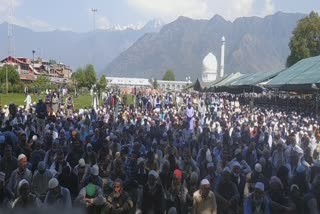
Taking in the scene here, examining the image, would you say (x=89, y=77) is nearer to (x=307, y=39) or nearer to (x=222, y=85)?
(x=222, y=85)

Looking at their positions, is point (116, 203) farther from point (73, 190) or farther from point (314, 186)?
point (314, 186)

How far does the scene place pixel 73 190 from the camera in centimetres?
747

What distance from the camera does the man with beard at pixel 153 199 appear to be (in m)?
6.78

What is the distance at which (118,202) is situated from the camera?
6059 millimetres

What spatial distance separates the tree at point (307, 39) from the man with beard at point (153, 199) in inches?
2107

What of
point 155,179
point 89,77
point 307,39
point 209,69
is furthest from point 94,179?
point 209,69

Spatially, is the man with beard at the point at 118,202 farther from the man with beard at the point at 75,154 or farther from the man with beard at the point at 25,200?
the man with beard at the point at 75,154

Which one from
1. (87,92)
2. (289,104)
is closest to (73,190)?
(289,104)

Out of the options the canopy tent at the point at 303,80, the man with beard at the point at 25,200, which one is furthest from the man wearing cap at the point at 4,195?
the canopy tent at the point at 303,80

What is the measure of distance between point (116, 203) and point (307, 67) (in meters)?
29.7

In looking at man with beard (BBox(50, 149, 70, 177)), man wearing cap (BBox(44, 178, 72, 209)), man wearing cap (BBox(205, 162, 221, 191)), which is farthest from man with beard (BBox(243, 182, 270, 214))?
man with beard (BBox(50, 149, 70, 177))

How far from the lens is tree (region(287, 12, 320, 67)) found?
188 feet

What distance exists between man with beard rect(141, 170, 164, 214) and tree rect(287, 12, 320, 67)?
53.5 meters

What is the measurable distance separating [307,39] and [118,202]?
184 ft
